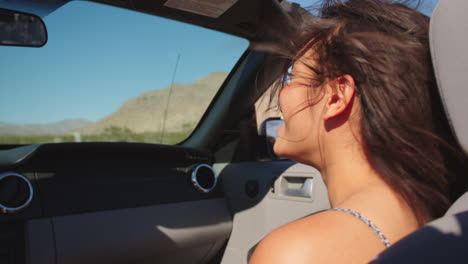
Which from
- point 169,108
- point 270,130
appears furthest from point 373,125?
point 169,108

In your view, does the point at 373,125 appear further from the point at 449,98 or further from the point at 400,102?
the point at 449,98

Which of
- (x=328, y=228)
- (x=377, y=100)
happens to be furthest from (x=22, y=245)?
(x=377, y=100)

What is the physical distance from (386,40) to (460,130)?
13.7 inches

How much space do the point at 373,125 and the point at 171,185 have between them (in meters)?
2.07

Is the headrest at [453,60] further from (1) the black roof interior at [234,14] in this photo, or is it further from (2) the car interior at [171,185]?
(1) the black roof interior at [234,14]

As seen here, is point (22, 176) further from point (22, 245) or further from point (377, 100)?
point (377, 100)

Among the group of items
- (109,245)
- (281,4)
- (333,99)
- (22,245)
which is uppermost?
(281,4)

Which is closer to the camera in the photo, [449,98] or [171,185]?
[449,98]

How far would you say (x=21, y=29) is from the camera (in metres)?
2.38

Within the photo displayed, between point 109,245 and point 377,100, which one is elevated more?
point 377,100

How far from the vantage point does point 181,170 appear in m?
3.18

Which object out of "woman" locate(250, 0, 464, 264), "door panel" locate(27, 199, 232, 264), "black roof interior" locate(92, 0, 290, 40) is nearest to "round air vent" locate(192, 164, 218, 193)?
"door panel" locate(27, 199, 232, 264)

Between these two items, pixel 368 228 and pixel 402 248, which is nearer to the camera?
pixel 402 248

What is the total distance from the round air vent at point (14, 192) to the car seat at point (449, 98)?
2146 millimetres
